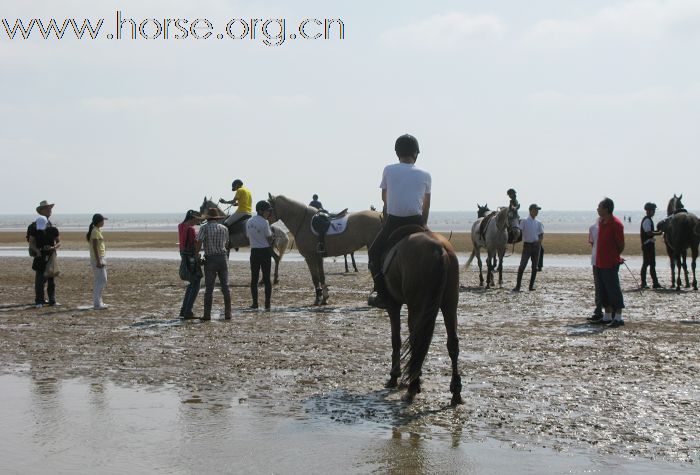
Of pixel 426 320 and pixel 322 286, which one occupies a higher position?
pixel 426 320

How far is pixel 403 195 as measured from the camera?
8094mm

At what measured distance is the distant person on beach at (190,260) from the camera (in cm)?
1403

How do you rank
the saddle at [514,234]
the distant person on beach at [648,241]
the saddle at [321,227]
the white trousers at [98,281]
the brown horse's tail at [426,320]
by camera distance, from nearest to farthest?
the brown horse's tail at [426,320]
the white trousers at [98,281]
the saddle at [321,227]
the distant person on beach at [648,241]
the saddle at [514,234]

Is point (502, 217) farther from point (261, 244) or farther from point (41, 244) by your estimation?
point (41, 244)

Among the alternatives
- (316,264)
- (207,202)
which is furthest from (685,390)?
(207,202)

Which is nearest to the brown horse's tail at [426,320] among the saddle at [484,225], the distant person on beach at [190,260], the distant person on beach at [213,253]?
the distant person on beach at [213,253]

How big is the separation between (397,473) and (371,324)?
24.6 feet

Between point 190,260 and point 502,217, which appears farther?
point 502,217

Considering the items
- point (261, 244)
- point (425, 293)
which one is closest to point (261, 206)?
point (261, 244)

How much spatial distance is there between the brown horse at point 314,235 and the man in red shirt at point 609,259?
484 centimetres

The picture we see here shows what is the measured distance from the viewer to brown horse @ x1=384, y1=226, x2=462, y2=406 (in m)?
7.48

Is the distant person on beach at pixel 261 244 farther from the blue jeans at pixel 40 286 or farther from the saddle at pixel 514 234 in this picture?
the saddle at pixel 514 234

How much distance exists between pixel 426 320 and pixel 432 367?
1.96 m

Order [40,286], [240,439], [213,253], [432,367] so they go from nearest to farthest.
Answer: [240,439] → [432,367] → [213,253] → [40,286]
